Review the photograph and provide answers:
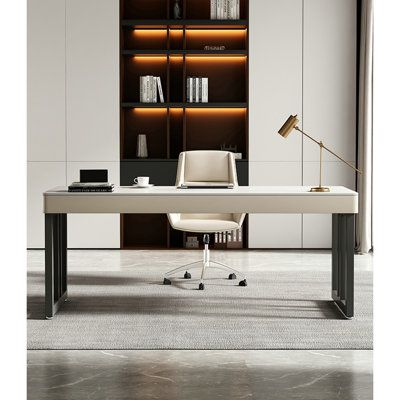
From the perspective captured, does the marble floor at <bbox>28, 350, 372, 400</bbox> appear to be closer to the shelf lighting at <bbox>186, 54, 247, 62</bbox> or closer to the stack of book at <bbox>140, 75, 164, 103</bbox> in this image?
the stack of book at <bbox>140, 75, 164, 103</bbox>

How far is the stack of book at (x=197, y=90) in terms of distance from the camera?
7.13 meters

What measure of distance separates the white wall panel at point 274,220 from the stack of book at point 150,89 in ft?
3.74

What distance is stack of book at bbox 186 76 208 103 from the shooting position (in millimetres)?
7133

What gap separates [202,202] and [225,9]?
11.2 ft

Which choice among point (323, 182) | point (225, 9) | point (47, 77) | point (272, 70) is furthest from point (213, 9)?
point (323, 182)

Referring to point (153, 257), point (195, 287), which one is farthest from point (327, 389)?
point (153, 257)

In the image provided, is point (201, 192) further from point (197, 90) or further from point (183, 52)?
point (183, 52)

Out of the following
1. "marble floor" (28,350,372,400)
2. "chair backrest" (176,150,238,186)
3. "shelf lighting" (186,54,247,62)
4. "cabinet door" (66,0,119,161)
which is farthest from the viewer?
"shelf lighting" (186,54,247,62)

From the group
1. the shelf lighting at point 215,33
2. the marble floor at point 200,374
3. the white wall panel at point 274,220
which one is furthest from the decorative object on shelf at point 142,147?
the marble floor at point 200,374

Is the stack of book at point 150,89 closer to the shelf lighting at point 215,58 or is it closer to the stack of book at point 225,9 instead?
the shelf lighting at point 215,58

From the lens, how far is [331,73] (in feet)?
23.3

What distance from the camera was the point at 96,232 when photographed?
7.18 metres

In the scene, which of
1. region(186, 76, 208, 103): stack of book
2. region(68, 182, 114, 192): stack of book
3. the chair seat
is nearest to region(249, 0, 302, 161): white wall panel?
region(186, 76, 208, 103): stack of book
